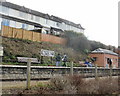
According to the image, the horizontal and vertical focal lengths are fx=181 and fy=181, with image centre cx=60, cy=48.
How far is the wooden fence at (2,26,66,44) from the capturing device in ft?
83.0

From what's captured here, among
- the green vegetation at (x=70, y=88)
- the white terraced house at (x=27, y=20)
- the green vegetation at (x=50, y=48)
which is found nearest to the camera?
the green vegetation at (x=70, y=88)

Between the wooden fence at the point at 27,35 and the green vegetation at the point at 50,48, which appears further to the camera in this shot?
the wooden fence at the point at 27,35

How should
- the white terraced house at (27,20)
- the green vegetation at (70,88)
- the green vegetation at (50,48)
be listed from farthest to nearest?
the white terraced house at (27,20) < the green vegetation at (50,48) < the green vegetation at (70,88)

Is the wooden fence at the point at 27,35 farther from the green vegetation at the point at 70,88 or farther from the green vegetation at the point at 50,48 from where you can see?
the green vegetation at the point at 70,88

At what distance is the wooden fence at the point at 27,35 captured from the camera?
25.3 m

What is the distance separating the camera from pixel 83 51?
3603cm

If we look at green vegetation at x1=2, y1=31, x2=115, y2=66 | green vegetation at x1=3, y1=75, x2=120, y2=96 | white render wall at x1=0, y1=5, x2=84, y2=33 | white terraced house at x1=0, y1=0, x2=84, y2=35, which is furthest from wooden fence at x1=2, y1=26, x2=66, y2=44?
white render wall at x1=0, y1=5, x2=84, y2=33

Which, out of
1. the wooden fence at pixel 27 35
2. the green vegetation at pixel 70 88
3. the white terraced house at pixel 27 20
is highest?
the white terraced house at pixel 27 20

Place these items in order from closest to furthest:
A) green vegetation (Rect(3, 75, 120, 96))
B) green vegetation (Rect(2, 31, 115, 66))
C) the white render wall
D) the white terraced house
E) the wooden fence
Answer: green vegetation (Rect(3, 75, 120, 96)) < green vegetation (Rect(2, 31, 115, 66)) < the wooden fence < the white terraced house < the white render wall

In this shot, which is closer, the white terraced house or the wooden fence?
the wooden fence

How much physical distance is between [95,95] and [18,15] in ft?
161

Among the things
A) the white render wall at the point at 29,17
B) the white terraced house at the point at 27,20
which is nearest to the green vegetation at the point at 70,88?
the white terraced house at the point at 27,20

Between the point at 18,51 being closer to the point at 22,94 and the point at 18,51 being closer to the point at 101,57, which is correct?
the point at 22,94

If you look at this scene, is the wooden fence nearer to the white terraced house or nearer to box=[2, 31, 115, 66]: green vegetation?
box=[2, 31, 115, 66]: green vegetation
